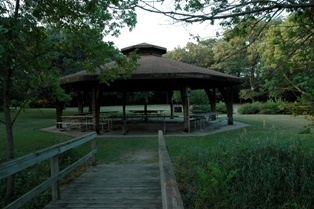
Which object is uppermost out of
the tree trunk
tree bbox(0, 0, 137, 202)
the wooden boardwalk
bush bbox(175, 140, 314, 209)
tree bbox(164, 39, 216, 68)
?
tree bbox(164, 39, 216, 68)

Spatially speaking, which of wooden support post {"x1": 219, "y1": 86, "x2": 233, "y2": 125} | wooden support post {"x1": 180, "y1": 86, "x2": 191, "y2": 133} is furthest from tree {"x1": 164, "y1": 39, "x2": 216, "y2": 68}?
wooden support post {"x1": 180, "y1": 86, "x2": 191, "y2": 133}

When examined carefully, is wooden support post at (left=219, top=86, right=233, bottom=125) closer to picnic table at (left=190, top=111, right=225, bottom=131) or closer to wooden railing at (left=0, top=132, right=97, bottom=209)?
picnic table at (left=190, top=111, right=225, bottom=131)

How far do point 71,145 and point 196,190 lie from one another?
7.27ft

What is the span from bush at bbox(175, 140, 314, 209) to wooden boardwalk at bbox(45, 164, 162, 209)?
0.55 metres

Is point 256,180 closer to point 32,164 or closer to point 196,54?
point 32,164

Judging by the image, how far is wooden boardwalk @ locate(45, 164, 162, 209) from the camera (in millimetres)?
3990

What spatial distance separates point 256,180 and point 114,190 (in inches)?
87.8

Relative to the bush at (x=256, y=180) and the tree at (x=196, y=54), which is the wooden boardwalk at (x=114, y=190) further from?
the tree at (x=196, y=54)

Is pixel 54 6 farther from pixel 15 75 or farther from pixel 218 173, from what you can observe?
pixel 218 173

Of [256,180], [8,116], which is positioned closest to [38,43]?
[8,116]

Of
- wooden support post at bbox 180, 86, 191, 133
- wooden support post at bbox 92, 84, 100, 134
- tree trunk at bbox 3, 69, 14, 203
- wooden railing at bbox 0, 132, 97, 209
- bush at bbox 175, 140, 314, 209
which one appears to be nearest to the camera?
wooden railing at bbox 0, 132, 97, 209

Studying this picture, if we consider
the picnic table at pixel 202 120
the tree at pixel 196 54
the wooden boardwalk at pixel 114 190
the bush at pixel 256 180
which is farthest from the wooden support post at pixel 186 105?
the tree at pixel 196 54

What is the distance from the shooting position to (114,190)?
4641mm

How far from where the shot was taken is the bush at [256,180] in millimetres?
3816
